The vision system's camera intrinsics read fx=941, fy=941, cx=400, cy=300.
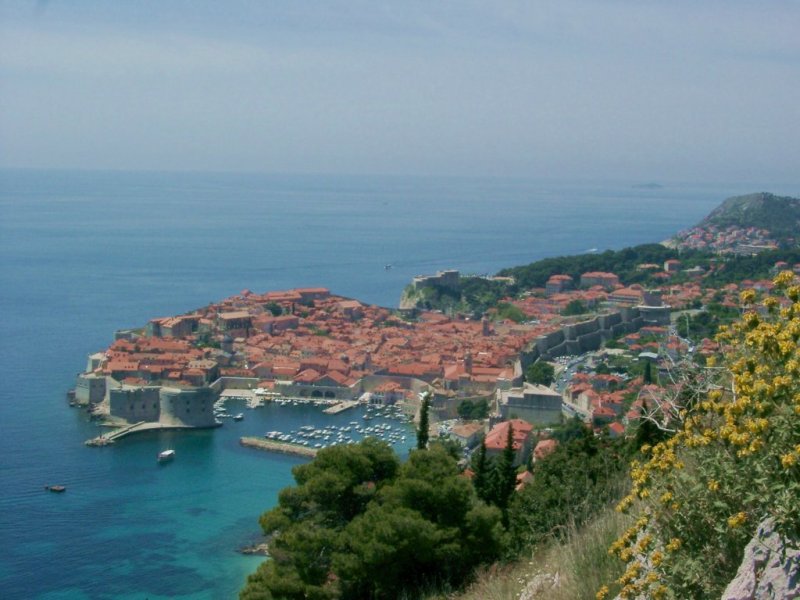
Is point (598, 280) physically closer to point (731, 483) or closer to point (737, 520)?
point (731, 483)

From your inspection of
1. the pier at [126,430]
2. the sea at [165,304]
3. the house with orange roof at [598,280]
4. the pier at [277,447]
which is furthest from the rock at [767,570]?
the house with orange roof at [598,280]

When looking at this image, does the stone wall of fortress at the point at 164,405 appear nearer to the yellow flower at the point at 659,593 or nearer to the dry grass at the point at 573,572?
the dry grass at the point at 573,572

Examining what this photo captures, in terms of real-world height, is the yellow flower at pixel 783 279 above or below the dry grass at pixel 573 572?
above

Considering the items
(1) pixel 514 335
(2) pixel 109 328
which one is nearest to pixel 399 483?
(1) pixel 514 335

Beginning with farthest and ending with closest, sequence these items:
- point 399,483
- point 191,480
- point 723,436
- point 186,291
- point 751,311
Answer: point 186,291
point 191,480
point 399,483
point 751,311
point 723,436

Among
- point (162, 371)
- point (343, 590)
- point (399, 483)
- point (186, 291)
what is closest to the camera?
point (343, 590)

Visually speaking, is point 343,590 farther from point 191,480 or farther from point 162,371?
point 162,371

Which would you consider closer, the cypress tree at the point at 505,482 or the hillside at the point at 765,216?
the cypress tree at the point at 505,482
